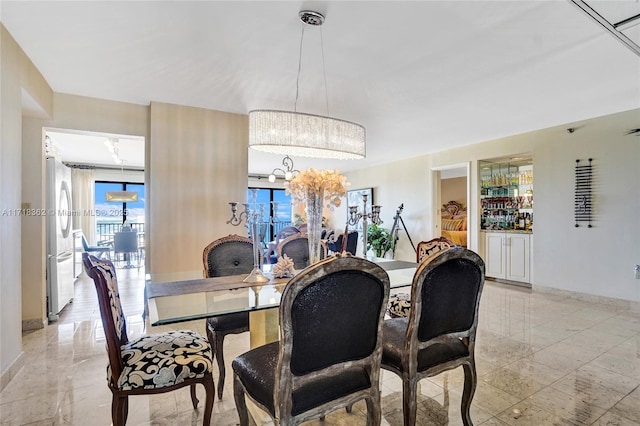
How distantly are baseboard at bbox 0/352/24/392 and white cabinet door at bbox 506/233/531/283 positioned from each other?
6.18 meters

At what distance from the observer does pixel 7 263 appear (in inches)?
92.8

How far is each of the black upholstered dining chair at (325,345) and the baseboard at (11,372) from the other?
197cm

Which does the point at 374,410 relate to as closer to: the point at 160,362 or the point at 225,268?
the point at 160,362

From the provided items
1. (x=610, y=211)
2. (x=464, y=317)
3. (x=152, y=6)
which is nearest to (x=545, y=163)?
(x=610, y=211)

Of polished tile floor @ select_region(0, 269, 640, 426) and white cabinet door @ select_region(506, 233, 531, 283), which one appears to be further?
white cabinet door @ select_region(506, 233, 531, 283)

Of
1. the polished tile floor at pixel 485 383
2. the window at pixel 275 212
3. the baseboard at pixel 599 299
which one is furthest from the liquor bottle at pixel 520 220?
the window at pixel 275 212

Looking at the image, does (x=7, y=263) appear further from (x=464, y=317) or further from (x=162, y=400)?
(x=464, y=317)

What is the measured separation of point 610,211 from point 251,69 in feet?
15.4

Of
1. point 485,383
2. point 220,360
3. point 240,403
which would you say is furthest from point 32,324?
point 485,383

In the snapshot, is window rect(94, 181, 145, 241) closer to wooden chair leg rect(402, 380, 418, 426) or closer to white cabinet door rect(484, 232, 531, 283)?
white cabinet door rect(484, 232, 531, 283)

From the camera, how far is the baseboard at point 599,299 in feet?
13.1

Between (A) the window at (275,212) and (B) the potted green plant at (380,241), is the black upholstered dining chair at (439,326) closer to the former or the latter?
(B) the potted green plant at (380,241)

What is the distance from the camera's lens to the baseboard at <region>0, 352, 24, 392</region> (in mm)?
2221

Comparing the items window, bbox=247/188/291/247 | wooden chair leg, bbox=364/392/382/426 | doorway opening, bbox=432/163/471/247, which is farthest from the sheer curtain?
doorway opening, bbox=432/163/471/247
